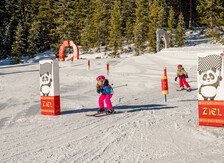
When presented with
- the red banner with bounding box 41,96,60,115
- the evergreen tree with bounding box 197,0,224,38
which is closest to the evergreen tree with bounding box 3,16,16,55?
the evergreen tree with bounding box 197,0,224,38

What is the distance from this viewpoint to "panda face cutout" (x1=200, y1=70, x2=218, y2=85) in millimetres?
4634

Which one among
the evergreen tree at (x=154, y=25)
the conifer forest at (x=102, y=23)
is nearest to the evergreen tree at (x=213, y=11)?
the conifer forest at (x=102, y=23)

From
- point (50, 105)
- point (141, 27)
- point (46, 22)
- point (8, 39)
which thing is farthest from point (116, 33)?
point (50, 105)

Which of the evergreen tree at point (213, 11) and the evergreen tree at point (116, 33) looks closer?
the evergreen tree at point (213, 11)

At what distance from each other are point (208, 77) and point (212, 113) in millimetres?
803

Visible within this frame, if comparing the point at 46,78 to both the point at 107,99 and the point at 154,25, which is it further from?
the point at 154,25

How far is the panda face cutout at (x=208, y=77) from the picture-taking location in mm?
4634

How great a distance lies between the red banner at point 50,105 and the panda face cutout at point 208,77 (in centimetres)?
425

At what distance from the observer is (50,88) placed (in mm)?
6652

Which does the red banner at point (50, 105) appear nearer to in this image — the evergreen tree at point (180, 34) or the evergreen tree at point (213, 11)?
the evergreen tree at point (180, 34)

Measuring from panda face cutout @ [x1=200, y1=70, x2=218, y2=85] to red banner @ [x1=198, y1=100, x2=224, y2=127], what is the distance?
0.44 m

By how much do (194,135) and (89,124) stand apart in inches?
97.0

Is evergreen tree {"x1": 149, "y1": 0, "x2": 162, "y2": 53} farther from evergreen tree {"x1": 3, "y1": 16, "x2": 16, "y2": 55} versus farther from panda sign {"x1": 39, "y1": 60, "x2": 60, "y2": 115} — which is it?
panda sign {"x1": 39, "y1": 60, "x2": 60, "y2": 115}

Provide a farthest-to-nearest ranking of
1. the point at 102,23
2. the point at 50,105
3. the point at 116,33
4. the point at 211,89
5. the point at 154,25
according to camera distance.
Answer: the point at 102,23, the point at 116,33, the point at 154,25, the point at 50,105, the point at 211,89
